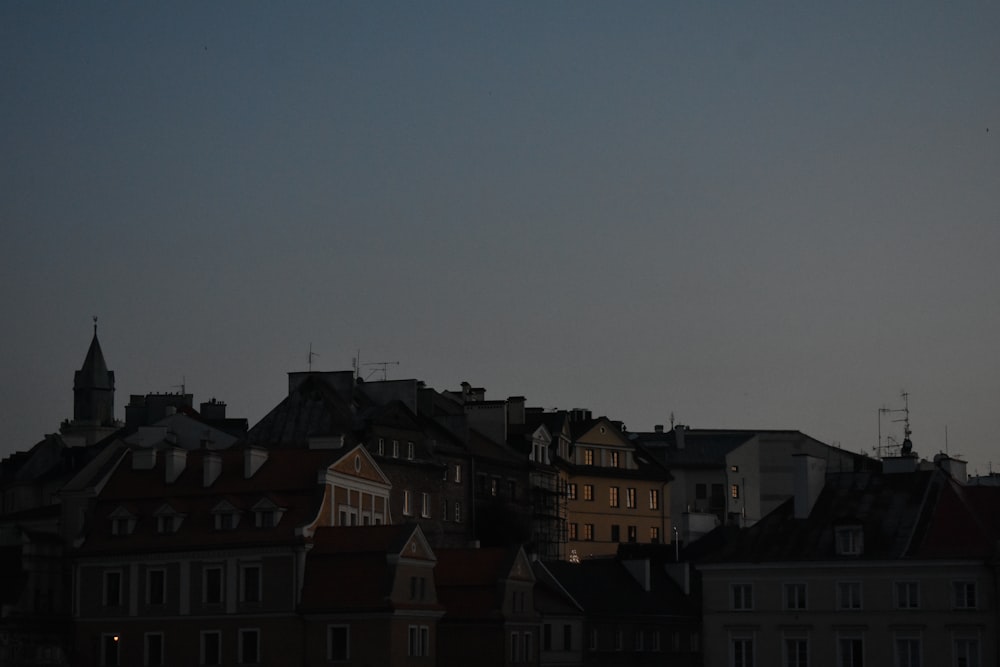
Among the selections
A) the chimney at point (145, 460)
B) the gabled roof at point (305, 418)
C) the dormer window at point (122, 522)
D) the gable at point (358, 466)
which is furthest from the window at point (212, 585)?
the gabled roof at point (305, 418)

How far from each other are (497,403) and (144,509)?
39860mm

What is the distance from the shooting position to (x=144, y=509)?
91.1 meters

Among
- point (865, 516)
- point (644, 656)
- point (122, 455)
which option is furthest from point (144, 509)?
point (865, 516)

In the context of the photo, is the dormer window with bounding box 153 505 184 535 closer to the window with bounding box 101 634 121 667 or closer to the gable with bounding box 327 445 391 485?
the window with bounding box 101 634 121 667

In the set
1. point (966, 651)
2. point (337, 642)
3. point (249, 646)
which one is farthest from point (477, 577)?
point (966, 651)

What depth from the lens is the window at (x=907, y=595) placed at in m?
85.4

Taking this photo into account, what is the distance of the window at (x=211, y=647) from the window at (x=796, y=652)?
1070 inches

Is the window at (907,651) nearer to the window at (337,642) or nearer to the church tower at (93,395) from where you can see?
the window at (337,642)

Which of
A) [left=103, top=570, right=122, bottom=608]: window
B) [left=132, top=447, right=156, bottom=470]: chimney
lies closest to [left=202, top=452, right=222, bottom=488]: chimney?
[left=132, top=447, right=156, bottom=470]: chimney

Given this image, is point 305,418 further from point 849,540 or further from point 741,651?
point 849,540

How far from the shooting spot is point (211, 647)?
87.2 metres

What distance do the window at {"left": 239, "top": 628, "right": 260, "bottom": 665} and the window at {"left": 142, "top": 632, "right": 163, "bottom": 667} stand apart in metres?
4.66

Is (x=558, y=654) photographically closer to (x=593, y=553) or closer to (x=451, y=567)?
(x=451, y=567)

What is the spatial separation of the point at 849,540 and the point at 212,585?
30.7 meters
